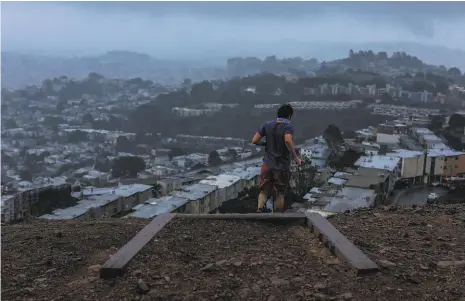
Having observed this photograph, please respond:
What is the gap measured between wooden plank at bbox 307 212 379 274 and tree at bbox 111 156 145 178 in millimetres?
30354

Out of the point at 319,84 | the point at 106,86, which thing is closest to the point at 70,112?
the point at 106,86

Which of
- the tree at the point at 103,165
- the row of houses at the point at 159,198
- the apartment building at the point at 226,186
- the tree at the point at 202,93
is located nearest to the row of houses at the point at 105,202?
the row of houses at the point at 159,198

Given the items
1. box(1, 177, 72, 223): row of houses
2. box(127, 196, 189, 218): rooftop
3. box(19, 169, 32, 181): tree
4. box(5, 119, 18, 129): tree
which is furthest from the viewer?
box(5, 119, 18, 129): tree

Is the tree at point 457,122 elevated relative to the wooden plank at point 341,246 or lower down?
lower down

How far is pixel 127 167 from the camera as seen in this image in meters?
34.8

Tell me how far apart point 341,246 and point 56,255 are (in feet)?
6.35

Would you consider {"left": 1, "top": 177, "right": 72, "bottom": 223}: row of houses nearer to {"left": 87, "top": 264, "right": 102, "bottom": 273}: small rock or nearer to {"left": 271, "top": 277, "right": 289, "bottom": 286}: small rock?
{"left": 87, "top": 264, "right": 102, "bottom": 273}: small rock

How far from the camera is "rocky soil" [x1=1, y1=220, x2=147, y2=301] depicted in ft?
10.7

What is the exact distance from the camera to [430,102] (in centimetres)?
5288

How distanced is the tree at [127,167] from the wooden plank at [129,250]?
3003cm

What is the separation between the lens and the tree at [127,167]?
113 ft

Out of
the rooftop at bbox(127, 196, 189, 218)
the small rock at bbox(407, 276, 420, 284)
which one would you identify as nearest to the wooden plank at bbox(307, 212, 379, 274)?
the small rock at bbox(407, 276, 420, 284)

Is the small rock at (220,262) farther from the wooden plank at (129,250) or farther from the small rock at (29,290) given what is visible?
the small rock at (29,290)

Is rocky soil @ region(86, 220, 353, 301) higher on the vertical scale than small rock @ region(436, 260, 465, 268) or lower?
lower
